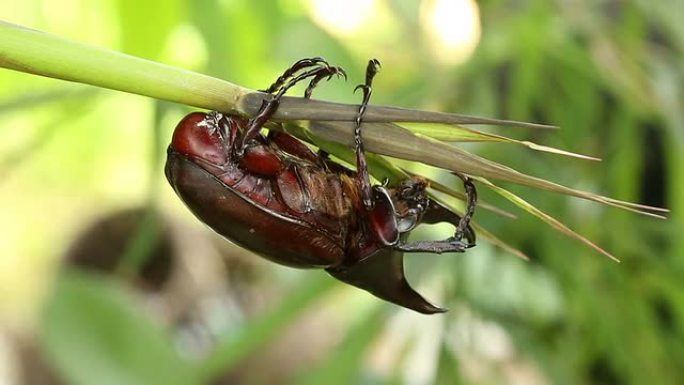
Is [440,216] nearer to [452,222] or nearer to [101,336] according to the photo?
[452,222]

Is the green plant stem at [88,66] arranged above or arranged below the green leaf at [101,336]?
above

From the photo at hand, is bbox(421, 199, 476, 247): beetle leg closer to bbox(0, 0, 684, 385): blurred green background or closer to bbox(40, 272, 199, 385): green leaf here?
bbox(0, 0, 684, 385): blurred green background

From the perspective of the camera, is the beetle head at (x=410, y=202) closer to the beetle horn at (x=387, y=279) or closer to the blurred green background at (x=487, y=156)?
the beetle horn at (x=387, y=279)

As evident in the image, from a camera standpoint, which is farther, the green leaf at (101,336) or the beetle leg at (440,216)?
the green leaf at (101,336)

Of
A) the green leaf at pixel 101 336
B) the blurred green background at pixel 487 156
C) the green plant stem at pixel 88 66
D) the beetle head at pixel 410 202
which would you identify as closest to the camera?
the green plant stem at pixel 88 66

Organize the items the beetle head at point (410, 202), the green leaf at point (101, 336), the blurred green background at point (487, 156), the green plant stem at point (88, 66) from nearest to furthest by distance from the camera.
Answer: the green plant stem at point (88, 66) → the beetle head at point (410, 202) → the blurred green background at point (487, 156) → the green leaf at point (101, 336)

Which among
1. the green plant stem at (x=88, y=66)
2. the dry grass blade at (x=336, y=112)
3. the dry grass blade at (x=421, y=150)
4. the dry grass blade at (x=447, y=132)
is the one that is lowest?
the dry grass blade at (x=421, y=150)

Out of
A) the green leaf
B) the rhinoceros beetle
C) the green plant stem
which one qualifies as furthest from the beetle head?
the green leaf

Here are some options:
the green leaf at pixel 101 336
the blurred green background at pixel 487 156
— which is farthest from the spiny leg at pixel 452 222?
the green leaf at pixel 101 336
